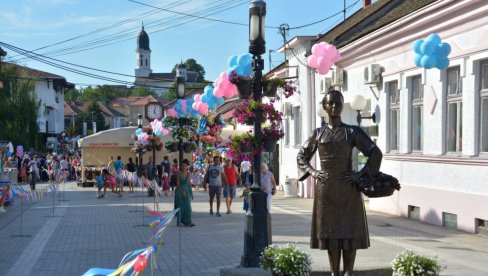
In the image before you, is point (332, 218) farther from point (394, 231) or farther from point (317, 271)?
point (394, 231)

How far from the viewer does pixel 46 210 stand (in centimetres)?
2042

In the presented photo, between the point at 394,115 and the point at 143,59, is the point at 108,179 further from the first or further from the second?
the point at 143,59

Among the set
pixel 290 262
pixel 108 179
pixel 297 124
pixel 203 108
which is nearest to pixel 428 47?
pixel 290 262

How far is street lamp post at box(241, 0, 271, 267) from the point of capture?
8.65 m

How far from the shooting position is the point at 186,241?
12.7 metres

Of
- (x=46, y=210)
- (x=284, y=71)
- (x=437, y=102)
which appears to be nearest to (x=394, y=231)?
(x=437, y=102)

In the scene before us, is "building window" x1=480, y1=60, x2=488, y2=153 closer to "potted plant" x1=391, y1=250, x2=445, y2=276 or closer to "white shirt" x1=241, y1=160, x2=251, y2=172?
"potted plant" x1=391, y1=250, x2=445, y2=276

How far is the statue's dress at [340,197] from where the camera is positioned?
631 cm

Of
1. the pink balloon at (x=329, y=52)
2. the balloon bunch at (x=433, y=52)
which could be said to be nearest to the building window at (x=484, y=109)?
the balloon bunch at (x=433, y=52)

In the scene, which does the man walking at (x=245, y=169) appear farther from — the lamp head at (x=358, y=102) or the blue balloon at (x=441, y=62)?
the blue balloon at (x=441, y=62)

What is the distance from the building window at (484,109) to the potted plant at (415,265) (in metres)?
7.28

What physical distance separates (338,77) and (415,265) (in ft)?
49.2

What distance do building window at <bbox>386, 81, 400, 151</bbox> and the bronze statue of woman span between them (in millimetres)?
11121

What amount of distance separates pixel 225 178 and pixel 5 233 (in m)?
6.48
